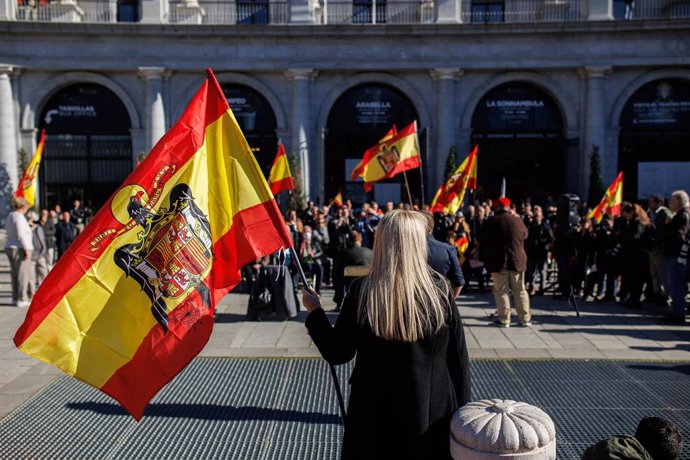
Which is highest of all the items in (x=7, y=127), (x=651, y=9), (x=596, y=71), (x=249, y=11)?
(x=249, y=11)

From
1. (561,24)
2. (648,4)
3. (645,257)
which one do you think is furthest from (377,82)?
(645,257)

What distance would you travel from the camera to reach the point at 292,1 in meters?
24.6

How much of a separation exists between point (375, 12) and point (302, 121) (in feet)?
17.8

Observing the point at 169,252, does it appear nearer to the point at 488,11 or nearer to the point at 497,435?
the point at 497,435

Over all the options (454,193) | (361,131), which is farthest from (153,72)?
(454,193)

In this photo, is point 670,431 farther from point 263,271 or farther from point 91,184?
point 91,184

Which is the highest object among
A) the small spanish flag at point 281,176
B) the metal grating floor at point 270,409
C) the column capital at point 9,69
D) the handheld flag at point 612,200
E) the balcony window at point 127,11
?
the balcony window at point 127,11

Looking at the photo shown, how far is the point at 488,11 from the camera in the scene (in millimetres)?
26203

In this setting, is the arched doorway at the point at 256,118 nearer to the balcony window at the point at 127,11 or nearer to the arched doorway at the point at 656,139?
the balcony window at the point at 127,11

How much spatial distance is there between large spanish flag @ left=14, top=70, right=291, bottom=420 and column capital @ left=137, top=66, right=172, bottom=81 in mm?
21454

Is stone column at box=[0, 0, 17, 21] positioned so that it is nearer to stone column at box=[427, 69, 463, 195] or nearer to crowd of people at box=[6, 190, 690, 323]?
crowd of people at box=[6, 190, 690, 323]

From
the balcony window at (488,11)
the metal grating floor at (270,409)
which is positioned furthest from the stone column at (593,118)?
the metal grating floor at (270,409)

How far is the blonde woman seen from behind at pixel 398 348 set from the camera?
3182 mm

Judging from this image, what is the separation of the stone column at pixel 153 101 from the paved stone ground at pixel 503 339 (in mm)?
13111
